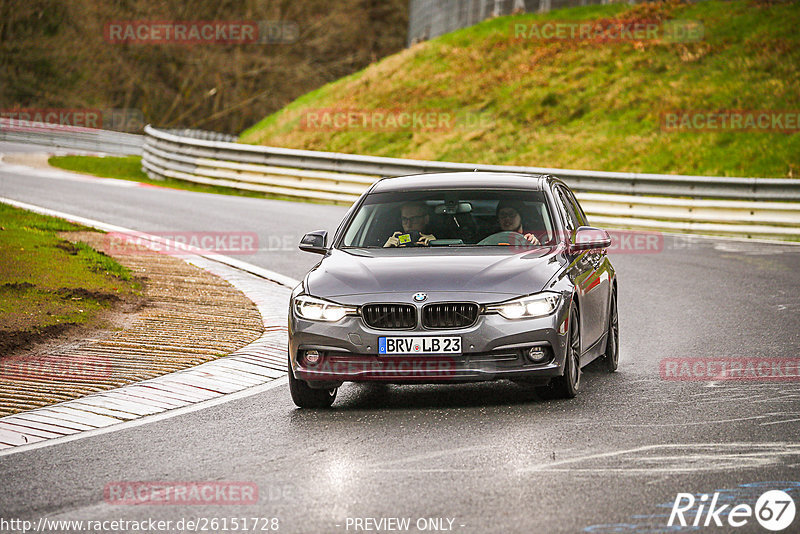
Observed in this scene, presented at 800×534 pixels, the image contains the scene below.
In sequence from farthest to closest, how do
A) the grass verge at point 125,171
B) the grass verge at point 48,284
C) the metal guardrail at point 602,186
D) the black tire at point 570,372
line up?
the grass verge at point 125,171 → the metal guardrail at point 602,186 → the grass verge at point 48,284 → the black tire at point 570,372

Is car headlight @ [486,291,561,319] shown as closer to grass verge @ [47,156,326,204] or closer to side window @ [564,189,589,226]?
side window @ [564,189,589,226]

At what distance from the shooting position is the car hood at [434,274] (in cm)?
811

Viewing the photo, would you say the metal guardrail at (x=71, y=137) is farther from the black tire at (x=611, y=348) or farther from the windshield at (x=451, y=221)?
the black tire at (x=611, y=348)

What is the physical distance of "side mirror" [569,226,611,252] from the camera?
9125mm

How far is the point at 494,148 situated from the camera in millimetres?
32156

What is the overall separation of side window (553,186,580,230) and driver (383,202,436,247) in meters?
1.11

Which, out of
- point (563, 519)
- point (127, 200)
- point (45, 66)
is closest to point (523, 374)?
point (563, 519)

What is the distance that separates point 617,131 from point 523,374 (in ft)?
77.3

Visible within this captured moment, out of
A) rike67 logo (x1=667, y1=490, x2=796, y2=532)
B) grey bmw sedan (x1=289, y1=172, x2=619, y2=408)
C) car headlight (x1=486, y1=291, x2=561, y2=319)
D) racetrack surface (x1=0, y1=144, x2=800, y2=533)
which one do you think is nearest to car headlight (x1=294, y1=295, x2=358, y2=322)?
grey bmw sedan (x1=289, y1=172, x2=619, y2=408)

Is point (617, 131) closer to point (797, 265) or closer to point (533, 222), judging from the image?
point (797, 265)

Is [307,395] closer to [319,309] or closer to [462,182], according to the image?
[319,309]

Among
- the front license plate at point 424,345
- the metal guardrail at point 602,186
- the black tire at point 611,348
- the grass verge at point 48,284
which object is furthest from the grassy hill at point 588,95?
the front license plate at point 424,345

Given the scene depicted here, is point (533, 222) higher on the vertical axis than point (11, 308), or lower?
higher

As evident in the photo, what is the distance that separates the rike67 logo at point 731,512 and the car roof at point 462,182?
4.18 meters
